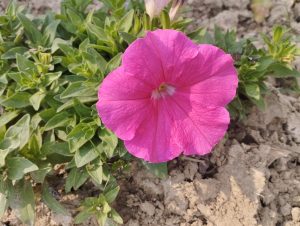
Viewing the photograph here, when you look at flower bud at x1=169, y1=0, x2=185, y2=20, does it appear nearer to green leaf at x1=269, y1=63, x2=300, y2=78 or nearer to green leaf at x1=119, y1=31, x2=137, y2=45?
green leaf at x1=119, y1=31, x2=137, y2=45

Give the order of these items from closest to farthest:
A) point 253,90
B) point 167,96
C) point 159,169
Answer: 1. point 167,96
2. point 159,169
3. point 253,90

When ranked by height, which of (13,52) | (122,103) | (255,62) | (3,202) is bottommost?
(3,202)

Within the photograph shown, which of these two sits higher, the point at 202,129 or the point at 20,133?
the point at 202,129

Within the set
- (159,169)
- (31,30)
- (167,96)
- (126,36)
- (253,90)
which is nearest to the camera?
(167,96)

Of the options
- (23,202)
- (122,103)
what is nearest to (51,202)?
(23,202)

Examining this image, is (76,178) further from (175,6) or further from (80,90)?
(175,6)

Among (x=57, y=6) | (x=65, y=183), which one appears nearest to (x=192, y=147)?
(x=65, y=183)
